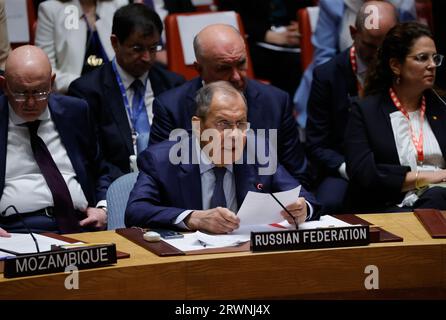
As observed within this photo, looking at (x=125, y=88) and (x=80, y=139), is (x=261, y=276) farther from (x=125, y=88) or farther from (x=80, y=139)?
(x=125, y=88)

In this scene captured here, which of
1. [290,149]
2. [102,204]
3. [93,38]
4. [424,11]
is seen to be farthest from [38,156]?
[424,11]

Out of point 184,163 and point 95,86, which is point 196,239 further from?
point 95,86

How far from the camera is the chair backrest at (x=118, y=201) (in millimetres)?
3389

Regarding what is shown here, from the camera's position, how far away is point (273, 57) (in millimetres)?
5703

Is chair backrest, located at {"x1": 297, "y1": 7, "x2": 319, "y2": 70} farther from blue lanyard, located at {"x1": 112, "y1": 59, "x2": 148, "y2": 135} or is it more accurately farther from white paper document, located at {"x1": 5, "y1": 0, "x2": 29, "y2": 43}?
white paper document, located at {"x1": 5, "y1": 0, "x2": 29, "y2": 43}

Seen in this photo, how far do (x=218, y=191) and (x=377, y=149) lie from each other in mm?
975

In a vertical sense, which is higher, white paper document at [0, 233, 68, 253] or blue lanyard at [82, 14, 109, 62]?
blue lanyard at [82, 14, 109, 62]

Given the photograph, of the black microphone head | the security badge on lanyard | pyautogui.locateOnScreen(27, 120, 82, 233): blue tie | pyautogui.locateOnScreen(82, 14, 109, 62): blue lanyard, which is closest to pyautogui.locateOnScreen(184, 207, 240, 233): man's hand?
the black microphone head

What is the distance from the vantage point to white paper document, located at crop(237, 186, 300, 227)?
A: 9.34 ft

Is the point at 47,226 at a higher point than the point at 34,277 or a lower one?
lower

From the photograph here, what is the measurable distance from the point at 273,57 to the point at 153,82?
139cm

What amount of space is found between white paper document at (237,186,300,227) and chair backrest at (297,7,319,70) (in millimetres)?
2588

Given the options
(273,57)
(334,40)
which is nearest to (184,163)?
(334,40)

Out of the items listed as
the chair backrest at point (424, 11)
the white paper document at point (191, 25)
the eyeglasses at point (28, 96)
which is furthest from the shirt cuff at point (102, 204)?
the chair backrest at point (424, 11)
